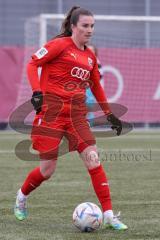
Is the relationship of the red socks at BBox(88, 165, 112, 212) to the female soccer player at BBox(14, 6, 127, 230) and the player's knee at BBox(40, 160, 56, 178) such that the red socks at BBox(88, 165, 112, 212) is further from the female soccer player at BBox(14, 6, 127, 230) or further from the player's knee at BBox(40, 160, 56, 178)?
the player's knee at BBox(40, 160, 56, 178)

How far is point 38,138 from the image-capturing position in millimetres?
6367

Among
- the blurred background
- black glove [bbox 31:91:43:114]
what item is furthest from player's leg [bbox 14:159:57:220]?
the blurred background

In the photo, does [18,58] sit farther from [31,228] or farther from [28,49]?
[31,228]

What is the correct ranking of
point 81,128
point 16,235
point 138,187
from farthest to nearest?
point 138,187 → point 81,128 → point 16,235

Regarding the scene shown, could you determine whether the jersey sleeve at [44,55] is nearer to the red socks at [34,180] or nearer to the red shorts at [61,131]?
the red shorts at [61,131]

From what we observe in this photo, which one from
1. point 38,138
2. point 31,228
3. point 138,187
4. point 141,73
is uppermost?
point 38,138

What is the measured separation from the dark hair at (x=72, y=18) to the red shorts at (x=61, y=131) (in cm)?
68

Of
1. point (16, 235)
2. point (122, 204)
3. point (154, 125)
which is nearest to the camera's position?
point (16, 235)

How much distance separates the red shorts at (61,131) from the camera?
20.7 ft

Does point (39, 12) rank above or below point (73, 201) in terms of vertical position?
below

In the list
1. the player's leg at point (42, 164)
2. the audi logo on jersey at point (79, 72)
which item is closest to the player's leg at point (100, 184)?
the player's leg at point (42, 164)

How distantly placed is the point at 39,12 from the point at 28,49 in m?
5.13

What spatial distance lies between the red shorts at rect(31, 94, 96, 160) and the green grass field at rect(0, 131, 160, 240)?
0.67 metres

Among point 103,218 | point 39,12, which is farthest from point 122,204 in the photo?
point 39,12
